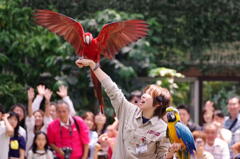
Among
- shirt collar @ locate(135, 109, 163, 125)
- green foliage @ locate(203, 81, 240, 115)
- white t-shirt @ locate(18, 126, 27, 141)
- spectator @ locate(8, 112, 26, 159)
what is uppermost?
shirt collar @ locate(135, 109, 163, 125)

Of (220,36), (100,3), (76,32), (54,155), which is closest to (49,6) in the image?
(100,3)

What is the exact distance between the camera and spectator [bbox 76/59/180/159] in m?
3.84

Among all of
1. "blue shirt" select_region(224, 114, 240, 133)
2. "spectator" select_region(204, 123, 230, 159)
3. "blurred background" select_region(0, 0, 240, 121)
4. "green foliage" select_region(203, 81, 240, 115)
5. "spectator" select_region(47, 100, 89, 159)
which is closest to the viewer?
"spectator" select_region(204, 123, 230, 159)

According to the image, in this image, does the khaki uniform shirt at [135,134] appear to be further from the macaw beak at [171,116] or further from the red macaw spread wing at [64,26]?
the red macaw spread wing at [64,26]

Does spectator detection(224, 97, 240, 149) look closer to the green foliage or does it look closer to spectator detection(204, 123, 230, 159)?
spectator detection(204, 123, 230, 159)

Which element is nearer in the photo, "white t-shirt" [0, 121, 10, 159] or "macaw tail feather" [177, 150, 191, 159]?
"macaw tail feather" [177, 150, 191, 159]

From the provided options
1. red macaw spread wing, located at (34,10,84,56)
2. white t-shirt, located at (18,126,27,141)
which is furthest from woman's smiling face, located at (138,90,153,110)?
white t-shirt, located at (18,126,27,141)

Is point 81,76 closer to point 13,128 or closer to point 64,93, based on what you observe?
point 64,93

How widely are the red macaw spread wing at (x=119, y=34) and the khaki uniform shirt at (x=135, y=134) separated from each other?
0.89 metres

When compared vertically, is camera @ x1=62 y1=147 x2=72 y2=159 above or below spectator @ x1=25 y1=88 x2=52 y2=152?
below

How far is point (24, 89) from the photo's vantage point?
1024 centimetres

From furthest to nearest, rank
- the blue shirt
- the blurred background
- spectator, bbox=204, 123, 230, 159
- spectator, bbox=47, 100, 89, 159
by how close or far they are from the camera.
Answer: the blurred background → the blue shirt → spectator, bbox=47, 100, 89, 159 → spectator, bbox=204, 123, 230, 159

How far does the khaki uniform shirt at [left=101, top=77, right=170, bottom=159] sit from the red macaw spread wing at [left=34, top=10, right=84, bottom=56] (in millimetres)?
841

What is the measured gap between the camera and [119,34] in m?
4.82
